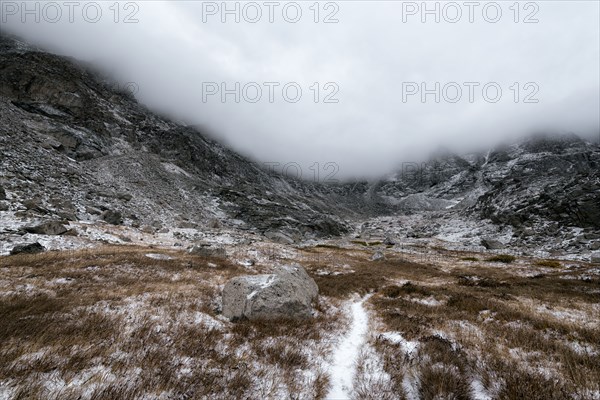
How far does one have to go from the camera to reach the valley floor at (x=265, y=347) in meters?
4.83

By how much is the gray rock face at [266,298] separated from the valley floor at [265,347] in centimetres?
54

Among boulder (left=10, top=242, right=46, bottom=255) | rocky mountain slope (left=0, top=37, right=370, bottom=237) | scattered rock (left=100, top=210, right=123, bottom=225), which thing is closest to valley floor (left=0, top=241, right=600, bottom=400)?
boulder (left=10, top=242, right=46, bottom=255)

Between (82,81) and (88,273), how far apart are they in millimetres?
117581

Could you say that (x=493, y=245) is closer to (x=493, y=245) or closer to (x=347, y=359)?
(x=493, y=245)

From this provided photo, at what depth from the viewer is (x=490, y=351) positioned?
692 cm

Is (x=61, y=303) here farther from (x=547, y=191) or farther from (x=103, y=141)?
(x=547, y=191)

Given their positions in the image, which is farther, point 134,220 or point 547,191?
point 547,191

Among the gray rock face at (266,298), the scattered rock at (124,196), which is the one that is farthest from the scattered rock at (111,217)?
the gray rock face at (266,298)

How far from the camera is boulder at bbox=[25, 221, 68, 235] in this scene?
21734 mm

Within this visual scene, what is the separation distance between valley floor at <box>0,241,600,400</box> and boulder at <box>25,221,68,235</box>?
11.6 meters

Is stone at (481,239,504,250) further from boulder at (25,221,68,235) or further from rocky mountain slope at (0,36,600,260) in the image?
boulder at (25,221,68,235)

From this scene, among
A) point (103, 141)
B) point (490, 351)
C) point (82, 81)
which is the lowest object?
point (490, 351)

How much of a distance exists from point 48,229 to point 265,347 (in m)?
25.0

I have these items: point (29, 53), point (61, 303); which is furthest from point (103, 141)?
point (61, 303)
